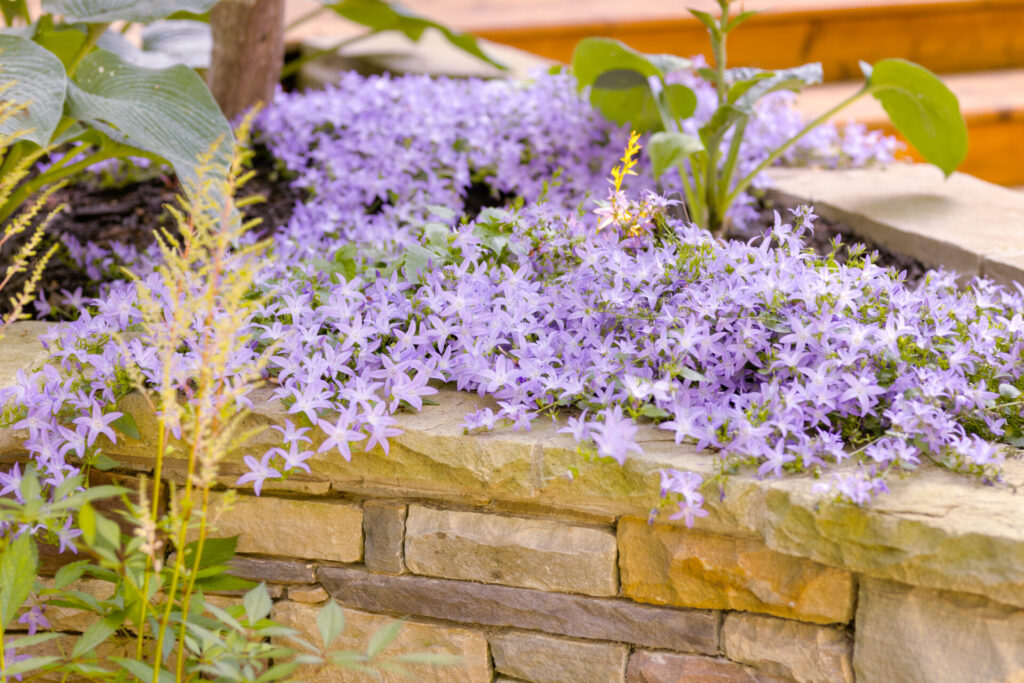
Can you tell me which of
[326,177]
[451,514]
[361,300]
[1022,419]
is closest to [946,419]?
[1022,419]

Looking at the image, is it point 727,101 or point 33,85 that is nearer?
point 33,85

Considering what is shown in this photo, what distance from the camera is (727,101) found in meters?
1.99

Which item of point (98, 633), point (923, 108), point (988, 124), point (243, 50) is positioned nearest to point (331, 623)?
point (98, 633)

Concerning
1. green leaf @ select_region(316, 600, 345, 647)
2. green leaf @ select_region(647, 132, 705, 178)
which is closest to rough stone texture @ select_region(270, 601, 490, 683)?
green leaf @ select_region(316, 600, 345, 647)

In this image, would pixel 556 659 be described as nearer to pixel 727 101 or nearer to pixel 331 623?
pixel 331 623

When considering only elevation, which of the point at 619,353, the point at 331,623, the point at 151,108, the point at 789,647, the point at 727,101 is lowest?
the point at 789,647

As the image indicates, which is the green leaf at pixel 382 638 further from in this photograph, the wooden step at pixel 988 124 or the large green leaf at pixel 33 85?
the wooden step at pixel 988 124

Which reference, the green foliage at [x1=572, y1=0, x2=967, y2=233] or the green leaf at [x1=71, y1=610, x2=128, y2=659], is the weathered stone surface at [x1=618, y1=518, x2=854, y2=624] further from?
the green foliage at [x1=572, y1=0, x2=967, y2=233]

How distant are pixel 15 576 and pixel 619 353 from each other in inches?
31.9

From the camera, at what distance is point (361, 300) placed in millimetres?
1415

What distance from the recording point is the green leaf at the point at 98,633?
3.44 ft

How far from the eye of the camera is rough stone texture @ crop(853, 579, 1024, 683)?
1.10 metres

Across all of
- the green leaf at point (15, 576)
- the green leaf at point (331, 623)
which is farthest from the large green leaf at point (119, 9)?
the green leaf at point (331, 623)

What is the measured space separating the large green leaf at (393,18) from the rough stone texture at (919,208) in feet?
3.57
